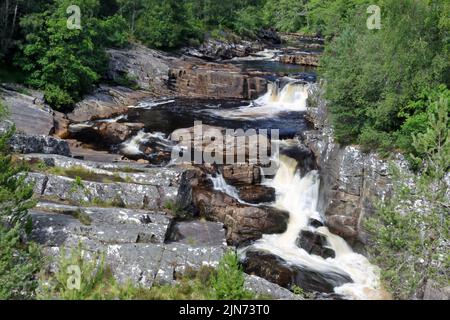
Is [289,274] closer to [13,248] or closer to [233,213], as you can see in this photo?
[233,213]

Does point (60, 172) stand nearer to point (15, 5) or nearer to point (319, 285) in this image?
point (319, 285)

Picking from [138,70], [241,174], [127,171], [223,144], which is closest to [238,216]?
[241,174]

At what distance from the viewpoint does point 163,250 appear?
15.8 metres

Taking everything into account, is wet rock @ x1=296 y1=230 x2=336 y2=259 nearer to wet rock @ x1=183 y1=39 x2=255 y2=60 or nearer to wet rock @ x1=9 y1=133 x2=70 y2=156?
wet rock @ x1=9 y1=133 x2=70 y2=156

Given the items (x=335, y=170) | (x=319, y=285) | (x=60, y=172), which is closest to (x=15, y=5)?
(x=60, y=172)

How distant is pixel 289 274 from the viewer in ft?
61.5

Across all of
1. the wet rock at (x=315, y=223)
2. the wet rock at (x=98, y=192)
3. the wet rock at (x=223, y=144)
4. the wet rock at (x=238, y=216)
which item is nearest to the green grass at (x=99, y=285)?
the wet rock at (x=98, y=192)

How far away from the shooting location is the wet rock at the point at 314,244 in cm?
2120

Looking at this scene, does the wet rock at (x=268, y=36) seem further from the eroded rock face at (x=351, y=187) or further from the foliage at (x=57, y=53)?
the eroded rock face at (x=351, y=187)

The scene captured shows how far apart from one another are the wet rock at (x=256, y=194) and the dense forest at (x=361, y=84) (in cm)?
480

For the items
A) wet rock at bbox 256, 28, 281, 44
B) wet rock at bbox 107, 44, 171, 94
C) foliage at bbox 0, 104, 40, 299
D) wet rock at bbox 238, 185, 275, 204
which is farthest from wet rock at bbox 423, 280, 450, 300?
wet rock at bbox 256, 28, 281, 44

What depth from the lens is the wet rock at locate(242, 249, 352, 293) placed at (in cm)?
1831

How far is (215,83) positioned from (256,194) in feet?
74.3

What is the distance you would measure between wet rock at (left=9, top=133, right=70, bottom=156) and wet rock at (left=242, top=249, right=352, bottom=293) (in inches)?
487
